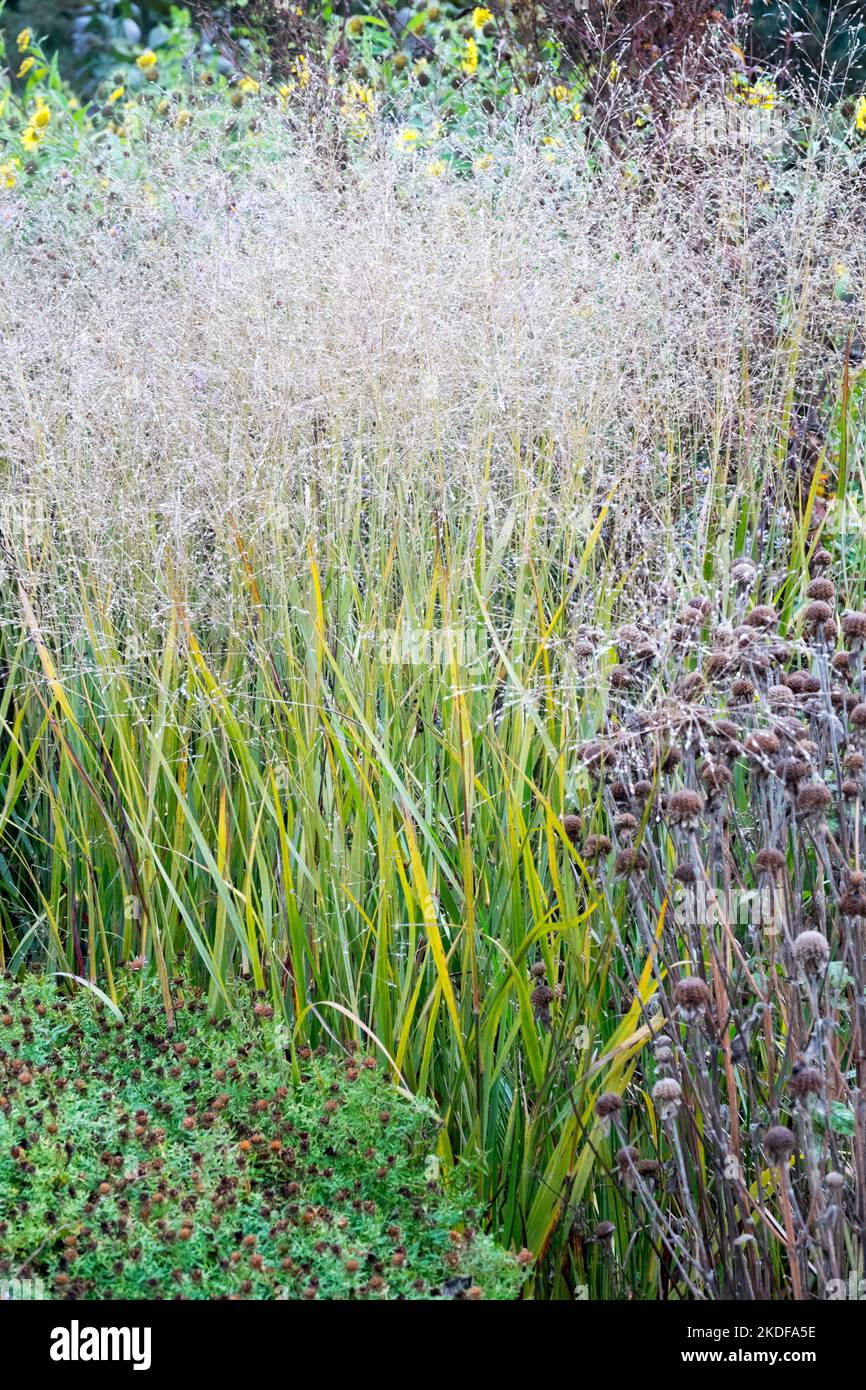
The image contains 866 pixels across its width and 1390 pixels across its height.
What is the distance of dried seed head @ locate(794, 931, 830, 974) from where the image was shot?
1224mm

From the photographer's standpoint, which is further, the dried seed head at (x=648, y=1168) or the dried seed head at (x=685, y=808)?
the dried seed head at (x=648, y=1168)

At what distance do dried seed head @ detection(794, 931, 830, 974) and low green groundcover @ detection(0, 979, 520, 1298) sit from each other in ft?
1.47

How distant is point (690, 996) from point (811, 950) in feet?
0.46

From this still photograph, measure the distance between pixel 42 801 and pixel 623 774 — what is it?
4.43 feet

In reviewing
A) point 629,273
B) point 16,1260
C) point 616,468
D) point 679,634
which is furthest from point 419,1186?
point 629,273

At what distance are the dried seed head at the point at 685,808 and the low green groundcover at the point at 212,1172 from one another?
489 mm

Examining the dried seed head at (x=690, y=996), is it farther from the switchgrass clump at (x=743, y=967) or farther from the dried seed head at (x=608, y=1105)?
the dried seed head at (x=608, y=1105)

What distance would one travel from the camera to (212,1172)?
1.47 metres

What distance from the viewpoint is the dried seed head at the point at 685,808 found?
4.25 ft

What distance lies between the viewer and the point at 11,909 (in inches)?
96.1

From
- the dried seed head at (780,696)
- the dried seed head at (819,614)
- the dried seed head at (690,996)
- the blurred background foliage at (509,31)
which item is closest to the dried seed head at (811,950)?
the dried seed head at (690,996)

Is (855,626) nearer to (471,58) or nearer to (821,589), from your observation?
(821,589)

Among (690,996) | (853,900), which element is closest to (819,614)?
(853,900)

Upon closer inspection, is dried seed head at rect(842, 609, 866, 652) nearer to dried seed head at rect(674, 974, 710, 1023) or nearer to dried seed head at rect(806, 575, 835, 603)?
dried seed head at rect(806, 575, 835, 603)
